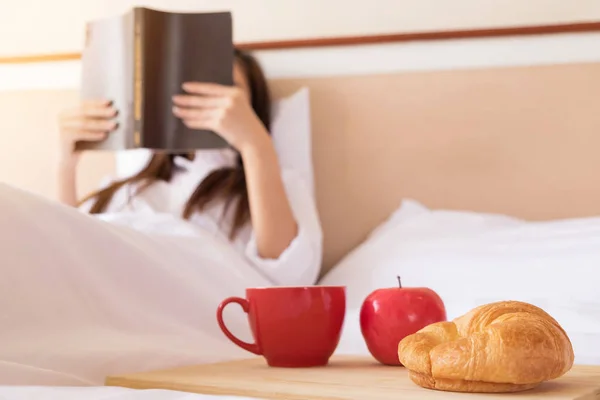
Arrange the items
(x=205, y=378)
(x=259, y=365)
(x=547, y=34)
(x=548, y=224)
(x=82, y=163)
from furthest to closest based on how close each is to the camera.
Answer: (x=82, y=163)
(x=547, y=34)
(x=548, y=224)
(x=259, y=365)
(x=205, y=378)

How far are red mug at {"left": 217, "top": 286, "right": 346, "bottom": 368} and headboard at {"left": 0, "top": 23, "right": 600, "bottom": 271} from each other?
75 cm

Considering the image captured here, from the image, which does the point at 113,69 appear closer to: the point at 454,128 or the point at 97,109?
the point at 97,109

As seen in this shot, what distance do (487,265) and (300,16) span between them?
0.75 m

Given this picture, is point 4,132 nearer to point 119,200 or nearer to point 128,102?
point 119,200

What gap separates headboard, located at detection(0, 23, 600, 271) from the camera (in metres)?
1.32

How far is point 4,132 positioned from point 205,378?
4.15 feet

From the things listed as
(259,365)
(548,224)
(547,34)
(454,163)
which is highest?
(547,34)

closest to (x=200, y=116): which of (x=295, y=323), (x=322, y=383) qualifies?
(x=295, y=323)

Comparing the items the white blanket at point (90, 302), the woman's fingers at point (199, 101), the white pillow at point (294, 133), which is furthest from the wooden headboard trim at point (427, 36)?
the white blanket at point (90, 302)

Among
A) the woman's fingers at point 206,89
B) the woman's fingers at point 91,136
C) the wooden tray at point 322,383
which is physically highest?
the woman's fingers at point 206,89

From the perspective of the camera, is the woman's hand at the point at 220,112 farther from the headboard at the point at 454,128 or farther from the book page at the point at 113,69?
the headboard at the point at 454,128

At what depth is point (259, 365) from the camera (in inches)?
27.1

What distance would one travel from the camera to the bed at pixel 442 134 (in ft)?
4.28

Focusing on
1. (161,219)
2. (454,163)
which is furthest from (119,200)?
(454,163)
